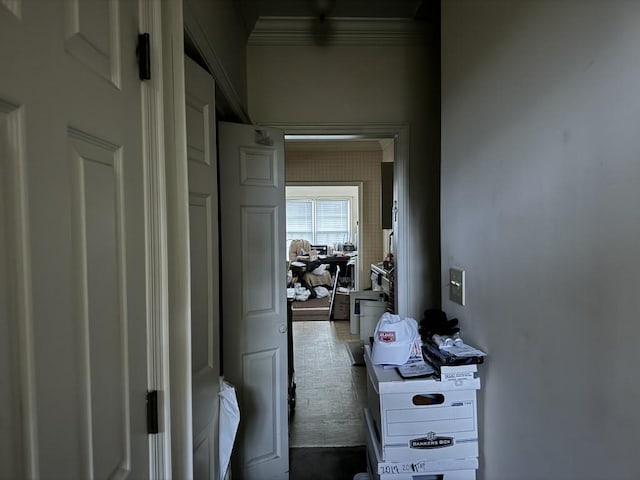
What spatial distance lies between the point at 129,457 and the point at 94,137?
634 millimetres

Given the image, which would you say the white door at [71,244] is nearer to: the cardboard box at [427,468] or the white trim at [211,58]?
the white trim at [211,58]

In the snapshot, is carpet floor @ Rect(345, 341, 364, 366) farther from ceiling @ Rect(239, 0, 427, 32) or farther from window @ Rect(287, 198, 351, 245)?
window @ Rect(287, 198, 351, 245)

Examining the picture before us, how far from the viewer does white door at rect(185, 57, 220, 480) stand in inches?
49.8

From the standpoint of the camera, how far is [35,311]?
510 mm

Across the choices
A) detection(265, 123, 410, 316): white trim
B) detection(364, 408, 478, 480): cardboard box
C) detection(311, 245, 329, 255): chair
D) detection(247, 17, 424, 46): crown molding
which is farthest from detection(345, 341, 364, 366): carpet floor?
detection(311, 245, 329, 255): chair

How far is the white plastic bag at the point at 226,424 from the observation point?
1520 millimetres

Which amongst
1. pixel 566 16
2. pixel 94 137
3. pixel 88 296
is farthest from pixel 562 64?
pixel 88 296

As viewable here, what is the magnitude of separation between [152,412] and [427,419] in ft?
3.14

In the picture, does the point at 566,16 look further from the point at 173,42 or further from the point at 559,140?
the point at 173,42

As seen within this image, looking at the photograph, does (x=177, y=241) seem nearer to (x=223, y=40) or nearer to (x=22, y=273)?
(x=22, y=273)

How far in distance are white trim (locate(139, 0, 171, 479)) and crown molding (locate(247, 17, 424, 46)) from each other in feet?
5.49

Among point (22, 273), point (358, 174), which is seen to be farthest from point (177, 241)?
point (358, 174)

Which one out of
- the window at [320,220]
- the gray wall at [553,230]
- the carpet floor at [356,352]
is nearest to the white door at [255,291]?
the gray wall at [553,230]

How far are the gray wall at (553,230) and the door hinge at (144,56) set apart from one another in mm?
1007
